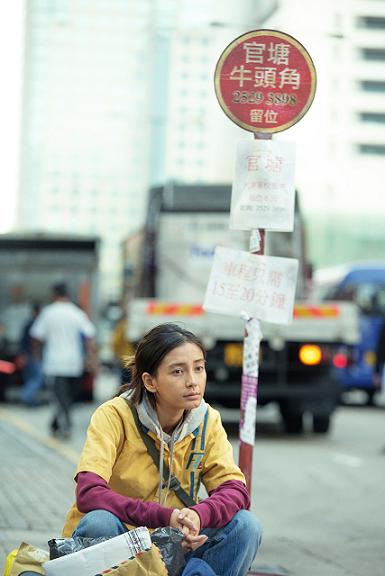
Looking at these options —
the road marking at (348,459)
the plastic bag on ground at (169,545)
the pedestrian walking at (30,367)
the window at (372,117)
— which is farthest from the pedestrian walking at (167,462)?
the window at (372,117)

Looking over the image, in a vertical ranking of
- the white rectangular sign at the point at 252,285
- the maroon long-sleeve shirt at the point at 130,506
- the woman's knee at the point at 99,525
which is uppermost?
the white rectangular sign at the point at 252,285

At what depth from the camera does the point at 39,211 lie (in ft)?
378

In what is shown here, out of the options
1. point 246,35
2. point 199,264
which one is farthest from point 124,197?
point 246,35

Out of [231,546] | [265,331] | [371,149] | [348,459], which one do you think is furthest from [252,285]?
[371,149]

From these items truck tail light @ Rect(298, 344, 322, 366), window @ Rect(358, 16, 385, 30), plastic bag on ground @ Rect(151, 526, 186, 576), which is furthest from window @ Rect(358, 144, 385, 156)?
plastic bag on ground @ Rect(151, 526, 186, 576)

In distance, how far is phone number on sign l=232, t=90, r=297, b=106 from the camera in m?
6.15

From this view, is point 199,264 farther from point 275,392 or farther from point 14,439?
point 14,439

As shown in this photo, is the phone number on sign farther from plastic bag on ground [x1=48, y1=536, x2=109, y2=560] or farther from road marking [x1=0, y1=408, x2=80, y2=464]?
road marking [x1=0, y1=408, x2=80, y2=464]

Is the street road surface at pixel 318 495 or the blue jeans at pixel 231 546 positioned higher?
the blue jeans at pixel 231 546

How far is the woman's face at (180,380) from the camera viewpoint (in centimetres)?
436

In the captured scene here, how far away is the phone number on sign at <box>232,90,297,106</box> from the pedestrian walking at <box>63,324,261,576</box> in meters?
1.98

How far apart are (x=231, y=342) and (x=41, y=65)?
4877 inches

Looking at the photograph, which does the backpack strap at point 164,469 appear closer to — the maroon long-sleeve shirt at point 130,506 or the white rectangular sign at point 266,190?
the maroon long-sleeve shirt at point 130,506

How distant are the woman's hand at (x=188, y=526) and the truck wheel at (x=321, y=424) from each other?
11566mm
